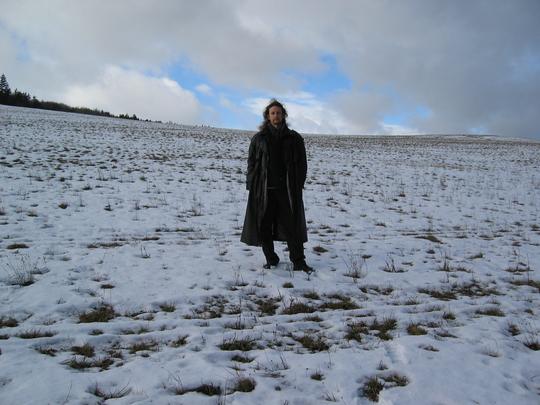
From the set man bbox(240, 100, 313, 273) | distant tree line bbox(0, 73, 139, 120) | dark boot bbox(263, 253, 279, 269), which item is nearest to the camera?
man bbox(240, 100, 313, 273)

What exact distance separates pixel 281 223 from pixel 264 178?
29.7 inches

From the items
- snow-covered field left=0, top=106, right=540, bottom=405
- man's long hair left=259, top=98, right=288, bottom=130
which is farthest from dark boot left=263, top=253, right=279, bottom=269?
man's long hair left=259, top=98, right=288, bottom=130

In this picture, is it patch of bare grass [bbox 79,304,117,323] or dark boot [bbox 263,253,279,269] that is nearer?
patch of bare grass [bbox 79,304,117,323]

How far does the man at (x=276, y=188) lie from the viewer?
573 centimetres

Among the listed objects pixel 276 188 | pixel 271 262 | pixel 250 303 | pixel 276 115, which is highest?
pixel 276 115

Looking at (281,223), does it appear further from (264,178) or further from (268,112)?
(268,112)

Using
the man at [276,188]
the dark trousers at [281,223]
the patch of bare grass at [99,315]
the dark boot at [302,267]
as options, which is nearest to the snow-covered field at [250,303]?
the patch of bare grass at [99,315]

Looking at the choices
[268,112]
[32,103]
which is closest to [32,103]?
[32,103]

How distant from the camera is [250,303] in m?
4.69

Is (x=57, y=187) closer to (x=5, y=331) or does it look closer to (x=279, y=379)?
(x=5, y=331)

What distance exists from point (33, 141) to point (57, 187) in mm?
10364

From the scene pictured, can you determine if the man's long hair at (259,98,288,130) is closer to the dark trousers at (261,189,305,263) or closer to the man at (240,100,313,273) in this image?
the man at (240,100,313,273)

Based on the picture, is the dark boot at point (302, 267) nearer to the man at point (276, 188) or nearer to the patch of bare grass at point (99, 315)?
the man at point (276, 188)

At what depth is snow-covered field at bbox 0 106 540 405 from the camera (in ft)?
9.91
